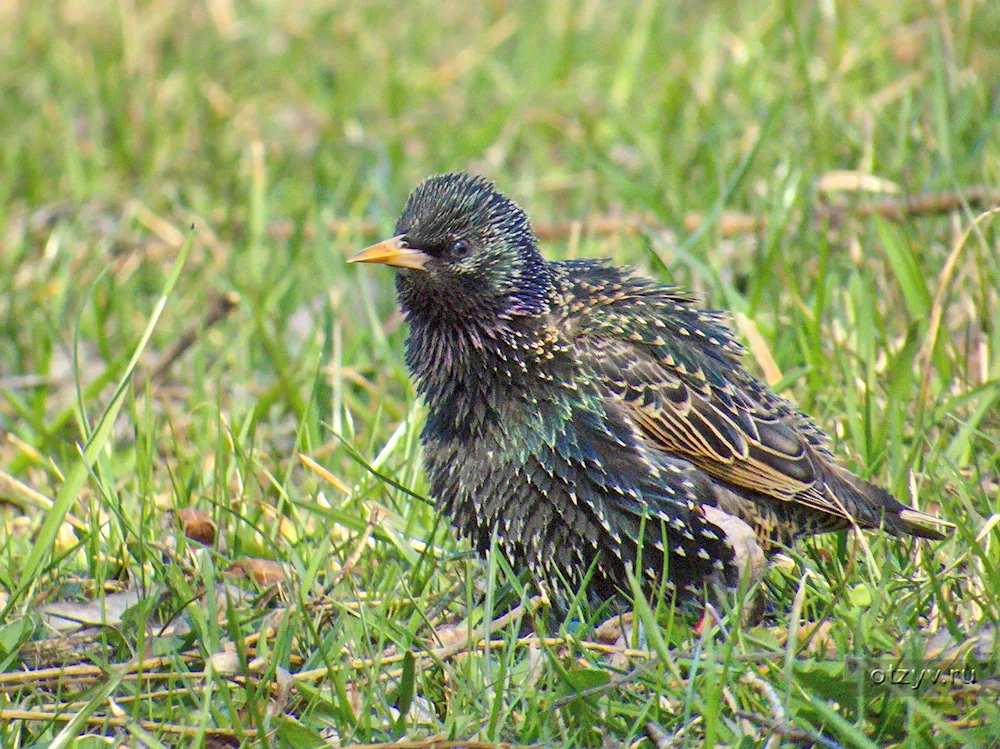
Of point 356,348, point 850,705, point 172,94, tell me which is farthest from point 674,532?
point 172,94

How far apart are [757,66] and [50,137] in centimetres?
381

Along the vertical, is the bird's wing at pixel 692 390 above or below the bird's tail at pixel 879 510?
above

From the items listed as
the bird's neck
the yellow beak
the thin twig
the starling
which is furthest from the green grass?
the yellow beak

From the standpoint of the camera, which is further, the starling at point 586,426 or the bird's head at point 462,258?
the bird's head at point 462,258

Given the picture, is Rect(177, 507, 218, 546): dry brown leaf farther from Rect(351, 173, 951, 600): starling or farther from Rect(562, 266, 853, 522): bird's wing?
Rect(562, 266, 853, 522): bird's wing

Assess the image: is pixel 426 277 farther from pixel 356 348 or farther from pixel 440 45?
pixel 440 45

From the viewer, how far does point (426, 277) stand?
3635mm

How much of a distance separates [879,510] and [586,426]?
0.81 meters

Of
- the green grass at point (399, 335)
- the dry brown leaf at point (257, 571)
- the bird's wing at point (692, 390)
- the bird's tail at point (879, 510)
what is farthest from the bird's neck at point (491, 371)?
the bird's tail at point (879, 510)

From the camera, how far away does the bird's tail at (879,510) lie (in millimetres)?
3422

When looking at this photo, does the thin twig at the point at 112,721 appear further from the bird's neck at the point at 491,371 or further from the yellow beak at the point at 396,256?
the yellow beak at the point at 396,256

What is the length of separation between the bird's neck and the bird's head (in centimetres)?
5

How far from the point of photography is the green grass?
112 inches

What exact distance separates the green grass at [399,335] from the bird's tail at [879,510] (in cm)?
7
